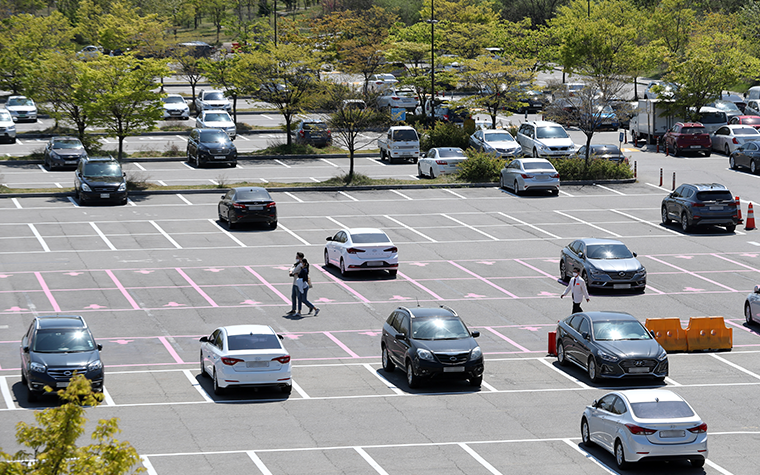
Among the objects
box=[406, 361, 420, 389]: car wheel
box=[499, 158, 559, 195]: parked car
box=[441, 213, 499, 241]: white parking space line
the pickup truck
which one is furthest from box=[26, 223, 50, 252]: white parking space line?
the pickup truck

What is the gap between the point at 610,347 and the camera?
21.4 metres

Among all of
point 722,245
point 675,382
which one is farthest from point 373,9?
point 675,382

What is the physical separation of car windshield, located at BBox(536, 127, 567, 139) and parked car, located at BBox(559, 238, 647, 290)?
1914 cm

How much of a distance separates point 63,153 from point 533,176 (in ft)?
70.3

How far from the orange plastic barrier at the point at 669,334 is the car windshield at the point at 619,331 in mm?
2392

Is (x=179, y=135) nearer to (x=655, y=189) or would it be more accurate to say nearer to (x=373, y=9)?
(x=655, y=189)

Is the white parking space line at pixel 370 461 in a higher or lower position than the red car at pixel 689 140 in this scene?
lower

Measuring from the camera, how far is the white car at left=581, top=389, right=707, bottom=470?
15.3 metres

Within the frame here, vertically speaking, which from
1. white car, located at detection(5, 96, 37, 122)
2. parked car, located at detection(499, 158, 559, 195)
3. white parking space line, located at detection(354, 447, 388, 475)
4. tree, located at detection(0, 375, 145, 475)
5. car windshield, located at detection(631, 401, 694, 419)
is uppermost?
white car, located at detection(5, 96, 37, 122)

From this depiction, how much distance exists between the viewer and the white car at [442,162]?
46781 millimetres

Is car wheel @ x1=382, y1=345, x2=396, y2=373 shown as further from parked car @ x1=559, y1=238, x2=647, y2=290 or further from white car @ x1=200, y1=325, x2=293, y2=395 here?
parked car @ x1=559, y1=238, x2=647, y2=290

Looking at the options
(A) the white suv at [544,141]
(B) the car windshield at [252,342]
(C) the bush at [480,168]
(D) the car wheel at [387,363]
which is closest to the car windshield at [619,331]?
(D) the car wheel at [387,363]

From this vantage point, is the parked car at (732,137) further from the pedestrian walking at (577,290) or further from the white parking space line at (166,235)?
the white parking space line at (166,235)

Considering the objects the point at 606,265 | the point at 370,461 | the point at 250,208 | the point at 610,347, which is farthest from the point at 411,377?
the point at 250,208
